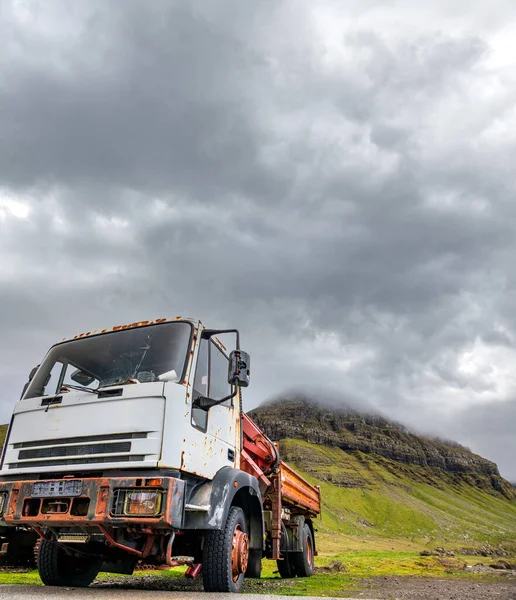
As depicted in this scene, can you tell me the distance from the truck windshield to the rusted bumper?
50.1 inches

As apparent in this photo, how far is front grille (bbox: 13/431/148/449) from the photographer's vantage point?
5.68 m

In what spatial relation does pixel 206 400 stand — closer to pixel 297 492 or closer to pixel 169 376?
pixel 169 376

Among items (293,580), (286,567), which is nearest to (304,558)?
(286,567)

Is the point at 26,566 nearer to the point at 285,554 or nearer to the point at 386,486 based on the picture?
the point at 285,554

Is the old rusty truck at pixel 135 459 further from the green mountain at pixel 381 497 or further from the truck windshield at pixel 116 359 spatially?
the green mountain at pixel 381 497

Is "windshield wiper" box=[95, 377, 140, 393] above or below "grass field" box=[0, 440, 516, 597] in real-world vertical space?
below

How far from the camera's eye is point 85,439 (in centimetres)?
596

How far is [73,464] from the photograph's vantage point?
A: 19.4 feet

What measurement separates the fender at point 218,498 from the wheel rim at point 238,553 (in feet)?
1.46

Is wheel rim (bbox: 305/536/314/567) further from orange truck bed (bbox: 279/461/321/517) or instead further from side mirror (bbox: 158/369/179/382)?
side mirror (bbox: 158/369/179/382)

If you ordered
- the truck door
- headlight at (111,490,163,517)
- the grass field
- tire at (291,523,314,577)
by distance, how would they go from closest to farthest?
headlight at (111,490,163,517), the truck door, tire at (291,523,314,577), the grass field

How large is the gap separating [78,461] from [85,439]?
0.26 m

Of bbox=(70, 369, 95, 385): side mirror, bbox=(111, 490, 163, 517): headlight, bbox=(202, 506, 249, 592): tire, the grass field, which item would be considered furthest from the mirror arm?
the grass field

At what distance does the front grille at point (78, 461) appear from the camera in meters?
5.61
